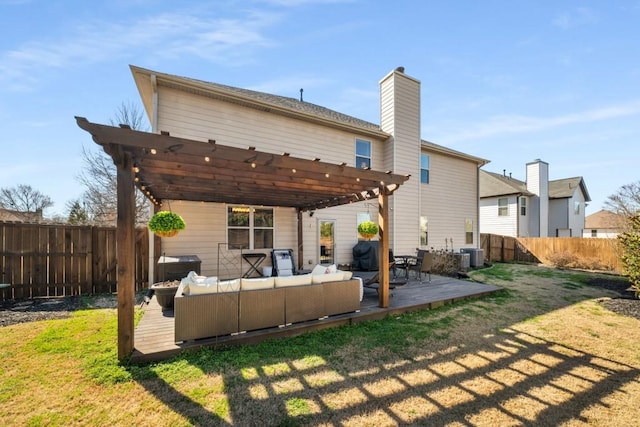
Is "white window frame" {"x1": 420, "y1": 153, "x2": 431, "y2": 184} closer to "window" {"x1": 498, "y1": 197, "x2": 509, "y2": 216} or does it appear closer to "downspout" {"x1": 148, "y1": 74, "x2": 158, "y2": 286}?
"downspout" {"x1": 148, "y1": 74, "x2": 158, "y2": 286}

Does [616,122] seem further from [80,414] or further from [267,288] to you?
[80,414]

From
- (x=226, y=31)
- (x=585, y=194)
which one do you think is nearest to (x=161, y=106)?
(x=226, y=31)

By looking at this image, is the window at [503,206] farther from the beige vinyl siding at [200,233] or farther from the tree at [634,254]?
the beige vinyl siding at [200,233]

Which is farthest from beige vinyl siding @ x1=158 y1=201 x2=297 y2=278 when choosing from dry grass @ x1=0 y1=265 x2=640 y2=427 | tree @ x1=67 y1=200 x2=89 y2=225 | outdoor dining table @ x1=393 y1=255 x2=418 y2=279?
tree @ x1=67 y1=200 x2=89 y2=225

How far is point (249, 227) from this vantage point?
8750mm

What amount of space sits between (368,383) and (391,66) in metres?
11.7

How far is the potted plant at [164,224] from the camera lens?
509 centimetres

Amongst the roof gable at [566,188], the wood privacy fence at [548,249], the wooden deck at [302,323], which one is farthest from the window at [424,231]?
the roof gable at [566,188]

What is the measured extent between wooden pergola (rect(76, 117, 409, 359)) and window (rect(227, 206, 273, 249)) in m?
0.66

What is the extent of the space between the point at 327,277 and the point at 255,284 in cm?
135

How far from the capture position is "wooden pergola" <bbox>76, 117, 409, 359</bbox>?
3.41 meters

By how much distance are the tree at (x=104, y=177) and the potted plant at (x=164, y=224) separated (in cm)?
1144

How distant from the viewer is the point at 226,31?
7.25m

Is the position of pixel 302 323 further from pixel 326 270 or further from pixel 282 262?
pixel 282 262
